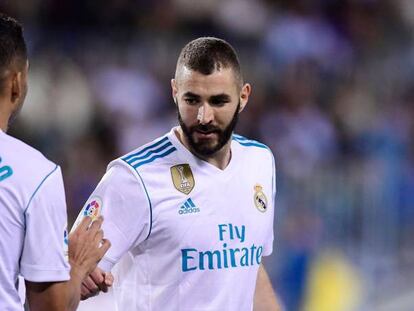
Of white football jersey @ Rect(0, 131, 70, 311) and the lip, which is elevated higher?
the lip

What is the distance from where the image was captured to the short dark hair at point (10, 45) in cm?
316

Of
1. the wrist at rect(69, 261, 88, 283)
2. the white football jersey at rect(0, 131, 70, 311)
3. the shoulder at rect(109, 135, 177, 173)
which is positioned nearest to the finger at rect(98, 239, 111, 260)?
the wrist at rect(69, 261, 88, 283)

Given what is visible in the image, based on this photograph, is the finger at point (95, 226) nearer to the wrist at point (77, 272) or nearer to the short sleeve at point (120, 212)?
the wrist at point (77, 272)

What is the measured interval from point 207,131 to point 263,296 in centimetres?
91

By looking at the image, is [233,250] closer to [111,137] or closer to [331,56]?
[111,137]

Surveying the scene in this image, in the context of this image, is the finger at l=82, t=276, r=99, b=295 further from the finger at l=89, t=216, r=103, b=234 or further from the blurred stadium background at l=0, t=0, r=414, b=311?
the blurred stadium background at l=0, t=0, r=414, b=311

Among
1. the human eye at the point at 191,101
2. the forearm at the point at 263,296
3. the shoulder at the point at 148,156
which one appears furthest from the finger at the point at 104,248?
the forearm at the point at 263,296

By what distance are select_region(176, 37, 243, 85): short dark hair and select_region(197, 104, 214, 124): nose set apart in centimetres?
15

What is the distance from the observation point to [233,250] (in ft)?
13.8

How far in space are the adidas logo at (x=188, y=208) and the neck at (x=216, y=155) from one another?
0.25 meters

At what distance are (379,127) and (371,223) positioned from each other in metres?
1.36

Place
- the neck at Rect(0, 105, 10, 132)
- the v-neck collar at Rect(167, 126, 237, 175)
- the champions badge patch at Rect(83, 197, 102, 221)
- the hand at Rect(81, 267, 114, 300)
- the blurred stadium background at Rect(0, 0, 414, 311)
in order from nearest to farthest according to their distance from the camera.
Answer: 1. the neck at Rect(0, 105, 10, 132)
2. the hand at Rect(81, 267, 114, 300)
3. the champions badge patch at Rect(83, 197, 102, 221)
4. the v-neck collar at Rect(167, 126, 237, 175)
5. the blurred stadium background at Rect(0, 0, 414, 311)

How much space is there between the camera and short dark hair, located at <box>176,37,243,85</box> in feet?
13.7

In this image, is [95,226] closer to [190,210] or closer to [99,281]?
[99,281]
